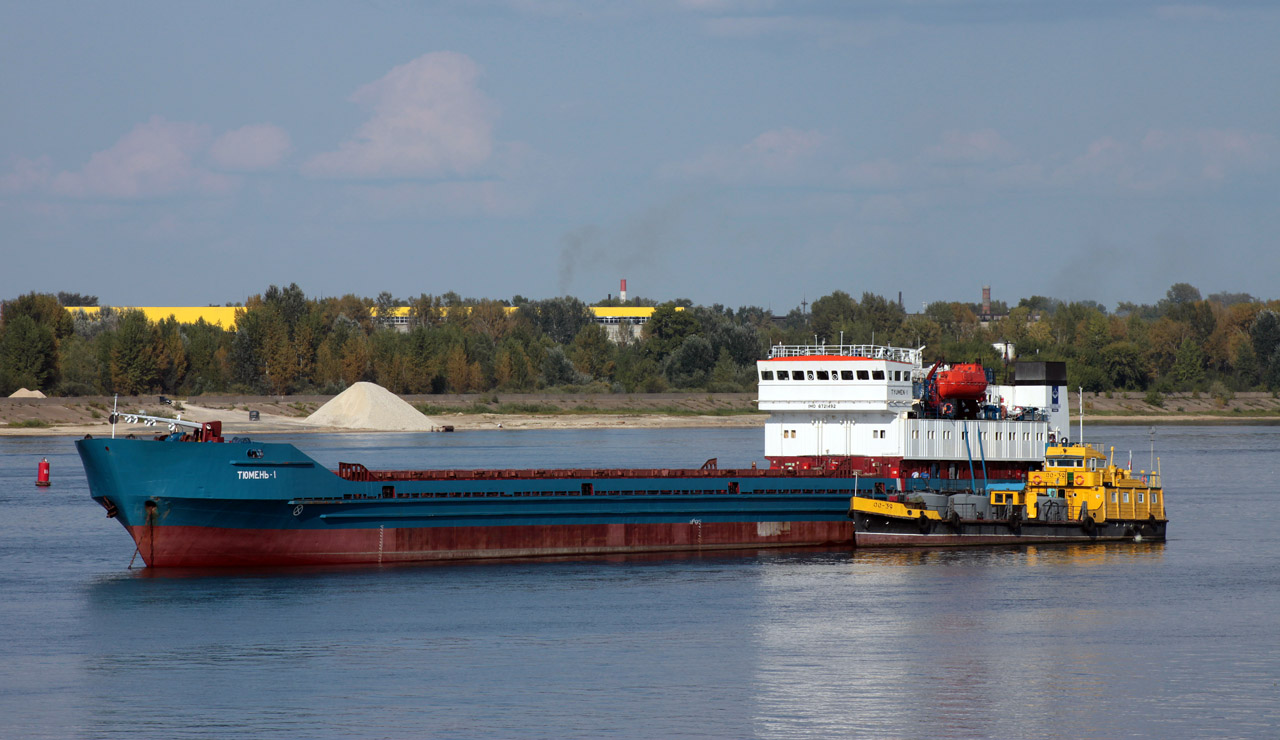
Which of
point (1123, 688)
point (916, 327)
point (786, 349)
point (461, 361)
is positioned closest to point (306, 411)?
point (461, 361)

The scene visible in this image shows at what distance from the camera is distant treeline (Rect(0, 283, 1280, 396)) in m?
132

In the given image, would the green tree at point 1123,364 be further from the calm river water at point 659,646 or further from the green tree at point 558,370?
the calm river water at point 659,646

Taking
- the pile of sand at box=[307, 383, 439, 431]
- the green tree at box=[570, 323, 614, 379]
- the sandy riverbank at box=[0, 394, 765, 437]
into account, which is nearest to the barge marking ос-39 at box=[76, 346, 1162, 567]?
the sandy riverbank at box=[0, 394, 765, 437]

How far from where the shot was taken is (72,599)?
37.4m

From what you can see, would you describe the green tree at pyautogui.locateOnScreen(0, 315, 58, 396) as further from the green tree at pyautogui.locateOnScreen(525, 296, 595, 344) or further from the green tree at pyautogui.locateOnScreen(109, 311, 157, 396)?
the green tree at pyautogui.locateOnScreen(525, 296, 595, 344)

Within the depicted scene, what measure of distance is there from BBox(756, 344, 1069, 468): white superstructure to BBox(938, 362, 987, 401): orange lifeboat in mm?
830

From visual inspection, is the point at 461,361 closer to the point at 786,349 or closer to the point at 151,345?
the point at 151,345

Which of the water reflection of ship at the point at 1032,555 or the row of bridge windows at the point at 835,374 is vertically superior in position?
the row of bridge windows at the point at 835,374

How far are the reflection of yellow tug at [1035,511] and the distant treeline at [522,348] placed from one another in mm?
67993

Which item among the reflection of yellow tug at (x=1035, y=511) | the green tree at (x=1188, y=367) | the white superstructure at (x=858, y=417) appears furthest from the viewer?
the green tree at (x=1188, y=367)

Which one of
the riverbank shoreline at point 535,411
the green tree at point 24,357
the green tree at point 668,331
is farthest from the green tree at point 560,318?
the green tree at point 24,357

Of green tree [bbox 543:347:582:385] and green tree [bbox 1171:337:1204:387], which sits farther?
green tree [bbox 1171:337:1204:387]

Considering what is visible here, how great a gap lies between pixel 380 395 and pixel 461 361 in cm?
1763

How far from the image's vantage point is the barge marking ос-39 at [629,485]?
3991cm
